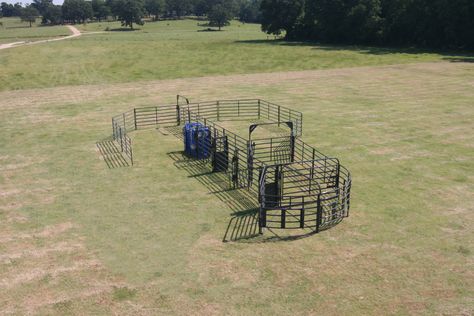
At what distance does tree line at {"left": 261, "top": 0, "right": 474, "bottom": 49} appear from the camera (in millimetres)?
80500

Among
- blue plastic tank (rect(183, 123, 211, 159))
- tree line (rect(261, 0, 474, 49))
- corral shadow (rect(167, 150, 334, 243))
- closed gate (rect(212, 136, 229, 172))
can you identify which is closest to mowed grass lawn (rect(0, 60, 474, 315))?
corral shadow (rect(167, 150, 334, 243))

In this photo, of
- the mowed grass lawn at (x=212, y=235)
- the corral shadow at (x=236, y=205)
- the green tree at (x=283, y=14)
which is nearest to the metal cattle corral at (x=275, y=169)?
the corral shadow at (x=236, y=205)

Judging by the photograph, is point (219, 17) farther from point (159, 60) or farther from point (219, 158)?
point (219, 158)

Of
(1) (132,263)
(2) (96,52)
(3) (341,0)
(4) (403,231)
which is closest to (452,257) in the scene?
(4) (403,231)

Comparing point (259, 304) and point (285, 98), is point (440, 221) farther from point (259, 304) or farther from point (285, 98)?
point (285, 98)

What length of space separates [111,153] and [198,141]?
538 cm

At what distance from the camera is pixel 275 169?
19.5 m

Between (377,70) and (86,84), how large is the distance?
3847 centimetres

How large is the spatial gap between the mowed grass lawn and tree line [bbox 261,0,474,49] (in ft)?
193

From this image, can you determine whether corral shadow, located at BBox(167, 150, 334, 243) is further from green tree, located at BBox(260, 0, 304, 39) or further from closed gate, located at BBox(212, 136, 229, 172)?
green tree, located at BBox(260, 0, 304, 39)

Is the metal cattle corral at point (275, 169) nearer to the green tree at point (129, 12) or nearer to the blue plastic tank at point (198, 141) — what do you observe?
the blue plastic tank at point (198, 141)

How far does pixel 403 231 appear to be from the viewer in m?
15.8

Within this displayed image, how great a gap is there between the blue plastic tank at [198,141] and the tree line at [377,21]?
7230 cm

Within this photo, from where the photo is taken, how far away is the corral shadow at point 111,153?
23.4 meters
